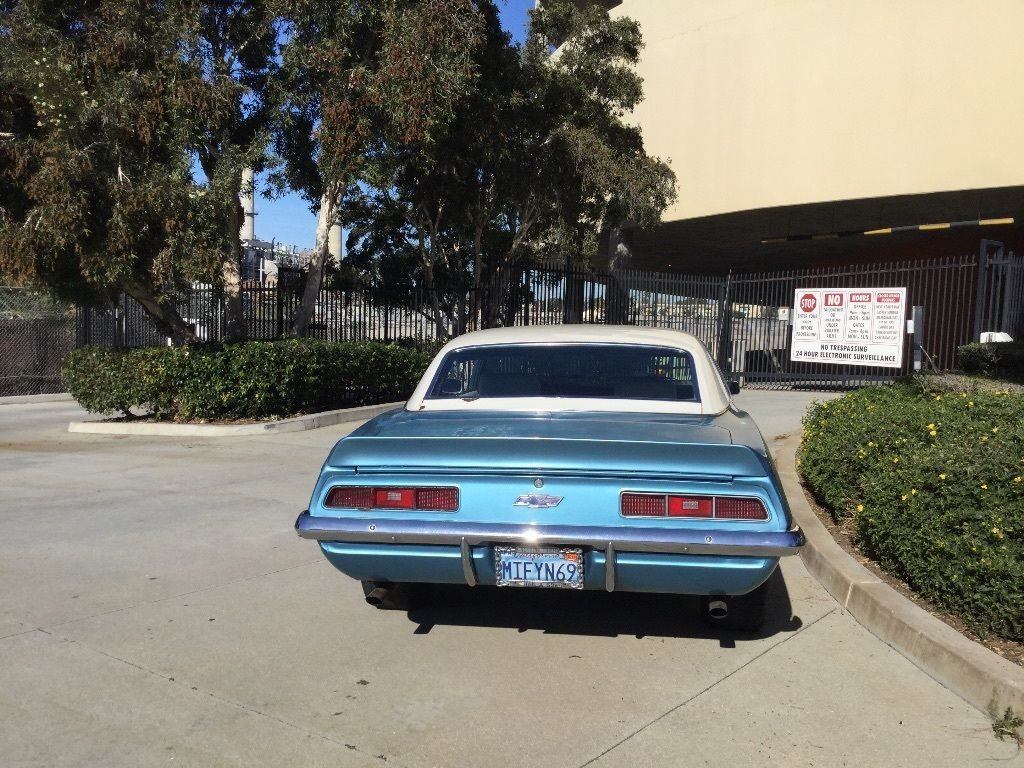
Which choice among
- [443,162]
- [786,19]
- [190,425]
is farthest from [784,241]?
[190,425]

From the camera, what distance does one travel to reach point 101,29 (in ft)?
39.7

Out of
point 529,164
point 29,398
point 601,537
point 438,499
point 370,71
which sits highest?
point 370,71

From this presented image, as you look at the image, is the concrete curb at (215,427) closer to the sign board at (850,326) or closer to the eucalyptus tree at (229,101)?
the eucalyptus tree at (229,101)

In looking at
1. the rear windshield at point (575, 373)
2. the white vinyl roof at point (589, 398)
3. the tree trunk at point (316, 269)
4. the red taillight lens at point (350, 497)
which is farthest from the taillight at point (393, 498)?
the tree trunk at point (316, 269)

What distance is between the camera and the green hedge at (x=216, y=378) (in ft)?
40.0

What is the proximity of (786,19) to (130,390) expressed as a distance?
65.2 ft

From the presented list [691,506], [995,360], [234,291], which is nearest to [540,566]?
[691,506]

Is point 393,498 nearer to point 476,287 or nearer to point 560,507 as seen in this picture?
point 560,507

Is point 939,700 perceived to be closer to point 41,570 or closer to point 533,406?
point 533,406

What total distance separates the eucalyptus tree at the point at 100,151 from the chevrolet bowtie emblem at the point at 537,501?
29.7ft

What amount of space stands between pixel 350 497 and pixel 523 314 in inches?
689

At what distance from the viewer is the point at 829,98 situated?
2369 centimetres

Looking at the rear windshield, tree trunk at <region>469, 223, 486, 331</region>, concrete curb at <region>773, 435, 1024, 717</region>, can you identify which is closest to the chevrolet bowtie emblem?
the rear windshield

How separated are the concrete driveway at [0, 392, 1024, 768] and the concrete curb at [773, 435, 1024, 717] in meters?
0.07
